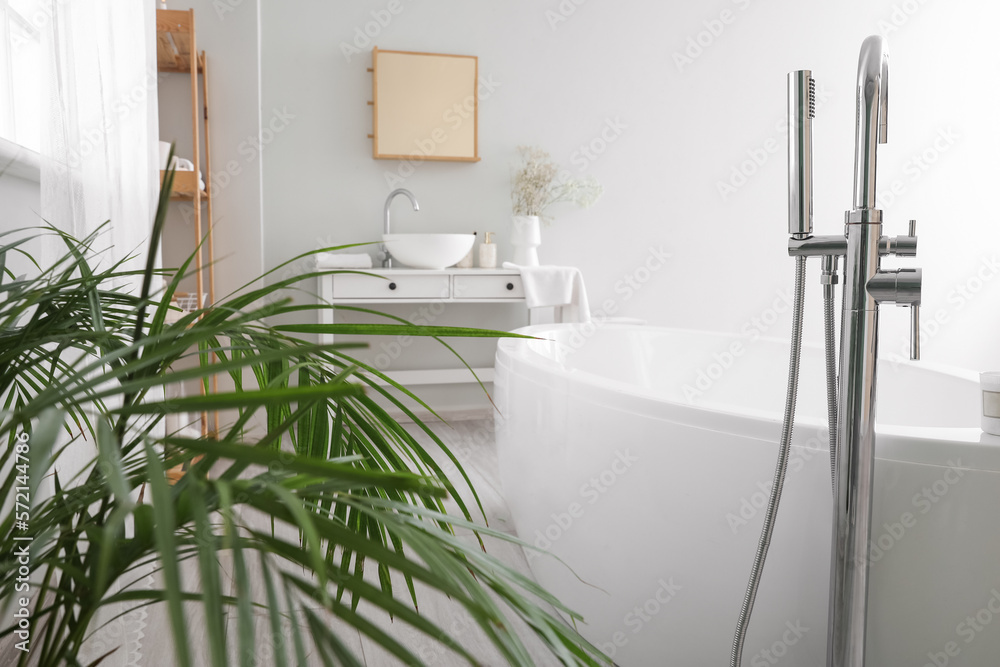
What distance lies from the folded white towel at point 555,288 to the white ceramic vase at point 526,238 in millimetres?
189

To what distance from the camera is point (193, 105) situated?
2.60 m

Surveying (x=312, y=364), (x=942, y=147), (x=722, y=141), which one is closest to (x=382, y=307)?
(x=722, y=141)

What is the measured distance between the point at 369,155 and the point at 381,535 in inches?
122

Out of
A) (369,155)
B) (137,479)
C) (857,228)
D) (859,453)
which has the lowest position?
(859,453)

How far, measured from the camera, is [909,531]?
1078 millimetres

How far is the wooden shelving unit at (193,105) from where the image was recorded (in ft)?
8.31

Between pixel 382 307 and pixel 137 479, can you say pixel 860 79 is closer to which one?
pixel 137 479

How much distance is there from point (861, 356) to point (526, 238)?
2477 millimetres
